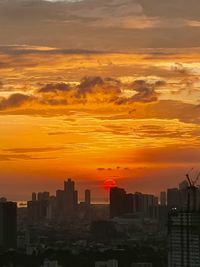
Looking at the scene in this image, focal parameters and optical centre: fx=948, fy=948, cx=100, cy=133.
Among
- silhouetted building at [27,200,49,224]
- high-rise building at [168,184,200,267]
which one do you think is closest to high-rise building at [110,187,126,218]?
silhouetted building at [27,200,49,224]

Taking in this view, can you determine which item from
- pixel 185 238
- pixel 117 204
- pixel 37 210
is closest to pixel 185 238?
pixel 185 238

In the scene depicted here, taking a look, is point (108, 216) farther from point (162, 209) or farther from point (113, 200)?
point (162, 209)

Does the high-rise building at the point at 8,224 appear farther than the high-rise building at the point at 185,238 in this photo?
Yes

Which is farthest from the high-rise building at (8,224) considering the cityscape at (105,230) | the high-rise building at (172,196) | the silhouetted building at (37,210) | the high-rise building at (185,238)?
the high-rise building at (185,238)

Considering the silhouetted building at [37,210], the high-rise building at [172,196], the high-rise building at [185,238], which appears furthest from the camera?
the silhouetted building at [37,210]

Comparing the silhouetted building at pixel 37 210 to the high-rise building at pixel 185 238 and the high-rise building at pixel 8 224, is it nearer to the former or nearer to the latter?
the high-rise building at pixel 8 224

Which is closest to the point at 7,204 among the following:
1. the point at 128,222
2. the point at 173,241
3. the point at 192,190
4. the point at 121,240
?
the point at 121,240

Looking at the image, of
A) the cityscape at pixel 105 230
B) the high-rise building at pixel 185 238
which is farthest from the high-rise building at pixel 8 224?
the high-rise building at pixel 185 238

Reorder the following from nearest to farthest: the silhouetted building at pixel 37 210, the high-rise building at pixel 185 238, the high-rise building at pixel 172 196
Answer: the high-rise building at pixel 185 238
the high-rise building at pixel 172 196
the silhouetted building at pixel 37 210

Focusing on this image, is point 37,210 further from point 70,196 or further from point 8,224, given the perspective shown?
point 8,224
